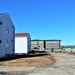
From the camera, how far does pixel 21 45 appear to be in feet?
253

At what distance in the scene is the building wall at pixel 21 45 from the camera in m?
77.1

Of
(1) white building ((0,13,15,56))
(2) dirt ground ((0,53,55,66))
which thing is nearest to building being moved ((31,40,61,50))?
(1) white building ((0,13,15,56))

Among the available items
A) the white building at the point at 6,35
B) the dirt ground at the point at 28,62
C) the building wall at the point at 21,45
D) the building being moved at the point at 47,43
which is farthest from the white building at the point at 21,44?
the building being moved at the point at 47,43

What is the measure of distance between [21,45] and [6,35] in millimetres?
34697

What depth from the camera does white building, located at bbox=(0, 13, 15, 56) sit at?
39.8 m

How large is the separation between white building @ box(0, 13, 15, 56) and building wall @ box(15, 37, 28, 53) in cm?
2882

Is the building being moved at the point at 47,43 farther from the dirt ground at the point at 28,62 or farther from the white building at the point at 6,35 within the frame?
the dirt ground at the point at 28,62

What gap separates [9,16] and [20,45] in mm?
32072

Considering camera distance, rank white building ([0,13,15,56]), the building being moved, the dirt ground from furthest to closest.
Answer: the building being moved → white building ([0,13,15,56]) → the dirt ground

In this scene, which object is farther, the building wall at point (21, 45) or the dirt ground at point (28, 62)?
the building wall at point (21, 45)

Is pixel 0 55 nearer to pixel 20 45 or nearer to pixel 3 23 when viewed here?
pixel 3 23

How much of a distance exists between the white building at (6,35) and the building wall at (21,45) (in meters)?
28.8

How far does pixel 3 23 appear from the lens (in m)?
40.9

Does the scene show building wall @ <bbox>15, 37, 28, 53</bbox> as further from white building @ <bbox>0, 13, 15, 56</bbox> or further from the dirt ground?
the dirt ground
